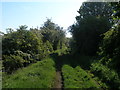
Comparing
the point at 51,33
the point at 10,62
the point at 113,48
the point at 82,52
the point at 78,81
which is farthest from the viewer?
the point at 51,33

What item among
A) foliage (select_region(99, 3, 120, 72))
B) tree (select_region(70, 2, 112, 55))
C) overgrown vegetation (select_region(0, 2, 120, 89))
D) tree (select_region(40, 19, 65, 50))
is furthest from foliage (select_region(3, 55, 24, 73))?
tree (select_region(40, 19, 65, 50))

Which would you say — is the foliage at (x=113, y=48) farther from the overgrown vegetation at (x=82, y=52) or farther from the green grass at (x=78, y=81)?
the green grass at (x=78, y=81)

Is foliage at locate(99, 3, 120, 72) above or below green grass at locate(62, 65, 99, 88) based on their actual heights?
above

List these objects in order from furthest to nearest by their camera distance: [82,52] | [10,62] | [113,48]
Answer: [82,52] → [10,62] → [113,48]

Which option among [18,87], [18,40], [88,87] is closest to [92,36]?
[18,40]

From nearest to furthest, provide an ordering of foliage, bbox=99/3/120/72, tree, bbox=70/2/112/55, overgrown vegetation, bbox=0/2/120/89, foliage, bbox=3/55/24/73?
foliage, bbox=99/3/120/72 → overgrown vegetation, bbox=0/2/120/89 → foliage, bbox=3/55/24/73 → tree, bbox=70/2/112/55

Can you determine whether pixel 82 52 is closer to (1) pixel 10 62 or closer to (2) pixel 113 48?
(1) pixel 10 62

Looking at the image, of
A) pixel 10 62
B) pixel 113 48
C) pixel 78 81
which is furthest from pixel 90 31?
pixel 113 48

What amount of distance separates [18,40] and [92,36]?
53.5 ft

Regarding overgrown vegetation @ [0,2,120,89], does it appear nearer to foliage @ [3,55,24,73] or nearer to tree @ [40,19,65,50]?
foliage @ [3,55,24,73]

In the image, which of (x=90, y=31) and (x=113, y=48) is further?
(x=90, y=31)

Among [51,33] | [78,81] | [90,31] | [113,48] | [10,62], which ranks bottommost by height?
[78,81]

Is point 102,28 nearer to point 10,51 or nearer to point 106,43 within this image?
point 10,51

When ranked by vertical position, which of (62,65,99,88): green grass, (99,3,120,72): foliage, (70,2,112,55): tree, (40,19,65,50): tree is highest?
(40,19,65,50): tree
